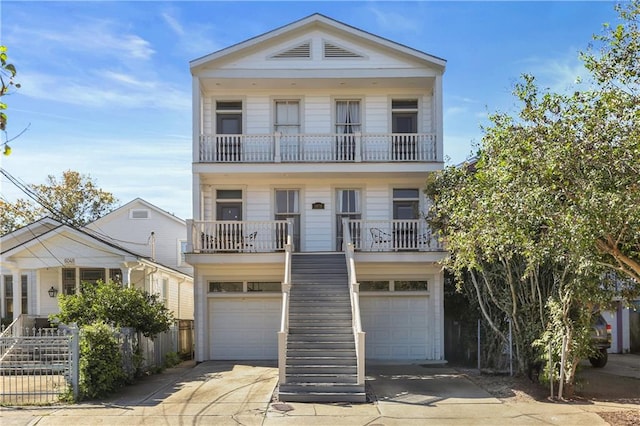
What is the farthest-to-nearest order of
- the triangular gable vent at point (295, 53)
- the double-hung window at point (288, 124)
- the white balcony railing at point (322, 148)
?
the double-hung window at point (288, 124)
the triangular gable vent at point (295, 53)
the white balcony railing at point (322, 148)

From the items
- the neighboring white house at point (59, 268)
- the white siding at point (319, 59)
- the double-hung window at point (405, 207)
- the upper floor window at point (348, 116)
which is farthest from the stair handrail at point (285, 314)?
the white siding at point (319, 59)

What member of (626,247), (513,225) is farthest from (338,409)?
(626,247)

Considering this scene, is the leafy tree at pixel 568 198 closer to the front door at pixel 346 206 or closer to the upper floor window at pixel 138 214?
the front door at pixel 346 206

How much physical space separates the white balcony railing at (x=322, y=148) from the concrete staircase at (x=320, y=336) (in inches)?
126

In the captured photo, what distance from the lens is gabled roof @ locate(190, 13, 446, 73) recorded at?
17547 millimetres

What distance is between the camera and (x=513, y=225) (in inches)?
397

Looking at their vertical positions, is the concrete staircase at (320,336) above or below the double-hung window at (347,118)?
below

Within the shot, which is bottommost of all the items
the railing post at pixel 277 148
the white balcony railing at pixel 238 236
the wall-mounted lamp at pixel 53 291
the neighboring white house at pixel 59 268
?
the wall-mounted lamp at pixel 53 291

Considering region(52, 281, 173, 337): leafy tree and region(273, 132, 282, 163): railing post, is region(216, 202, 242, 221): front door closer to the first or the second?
region(273, 132, 282, 163): railing post

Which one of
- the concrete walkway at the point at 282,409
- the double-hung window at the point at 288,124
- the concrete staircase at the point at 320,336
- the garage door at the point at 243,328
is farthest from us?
the double-hung window at the point at 288,124

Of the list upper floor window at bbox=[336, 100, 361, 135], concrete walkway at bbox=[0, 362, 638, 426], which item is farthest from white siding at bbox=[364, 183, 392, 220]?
concrete walkway at bbox=[0, 362, 638, 426]

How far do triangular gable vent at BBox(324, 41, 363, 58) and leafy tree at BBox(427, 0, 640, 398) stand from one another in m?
6.97

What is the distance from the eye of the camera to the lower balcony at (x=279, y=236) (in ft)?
56.4

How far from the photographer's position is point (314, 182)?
18500 millimetres
